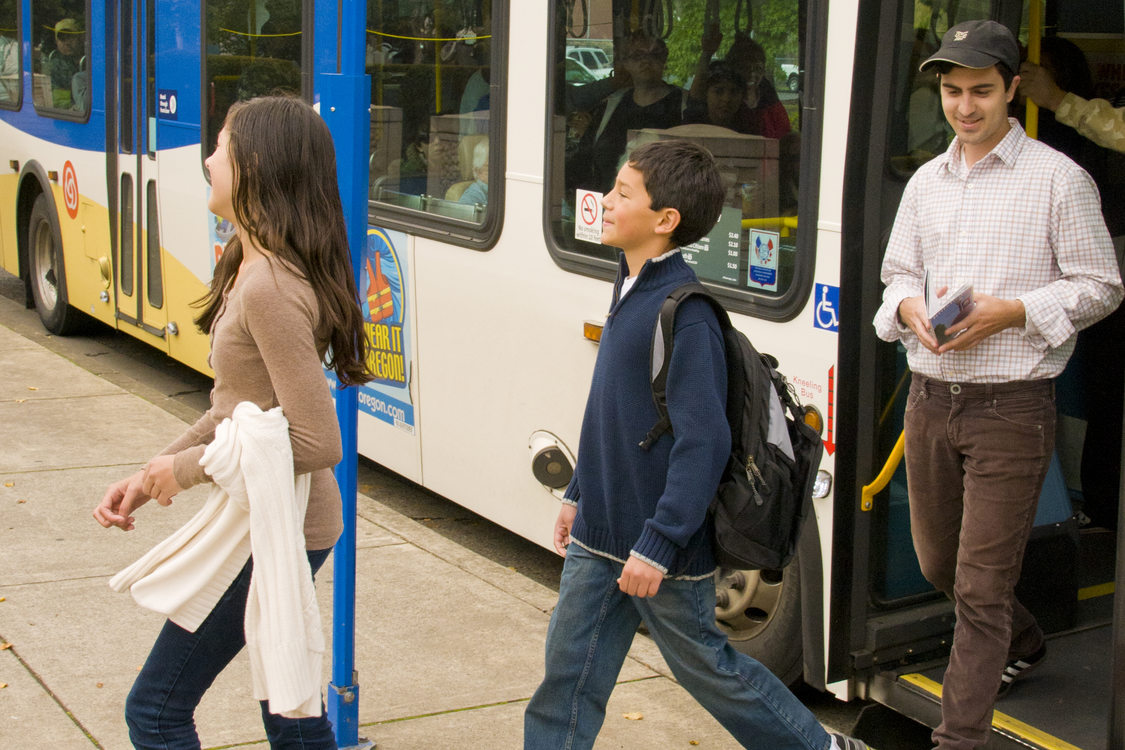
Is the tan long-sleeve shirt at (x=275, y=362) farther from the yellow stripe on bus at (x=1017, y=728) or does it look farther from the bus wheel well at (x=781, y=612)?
the yellow stripe on bus at (x=1017, y=728)

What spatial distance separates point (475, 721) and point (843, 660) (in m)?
1.08

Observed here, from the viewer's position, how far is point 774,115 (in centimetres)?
384

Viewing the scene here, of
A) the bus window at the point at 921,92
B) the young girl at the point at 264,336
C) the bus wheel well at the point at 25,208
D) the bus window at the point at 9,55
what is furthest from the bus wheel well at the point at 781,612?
the bus window at the point at 9,55

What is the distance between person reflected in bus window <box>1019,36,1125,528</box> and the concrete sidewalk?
1.70m

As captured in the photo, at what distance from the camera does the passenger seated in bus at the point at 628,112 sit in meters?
4.26

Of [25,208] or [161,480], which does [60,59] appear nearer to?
[25,208]

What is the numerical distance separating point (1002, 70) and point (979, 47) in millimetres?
84

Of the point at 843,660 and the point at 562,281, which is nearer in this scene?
the point at 843,660

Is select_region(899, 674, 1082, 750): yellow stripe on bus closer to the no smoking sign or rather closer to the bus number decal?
the no smoking sign

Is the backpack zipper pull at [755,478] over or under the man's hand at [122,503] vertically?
over

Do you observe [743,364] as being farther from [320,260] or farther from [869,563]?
[869,563]

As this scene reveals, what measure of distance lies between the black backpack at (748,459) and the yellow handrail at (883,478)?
0.84 meters

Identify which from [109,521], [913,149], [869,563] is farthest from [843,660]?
[109,521]

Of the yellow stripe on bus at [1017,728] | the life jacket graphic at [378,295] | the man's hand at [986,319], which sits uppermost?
the man's hand at [986,319]
